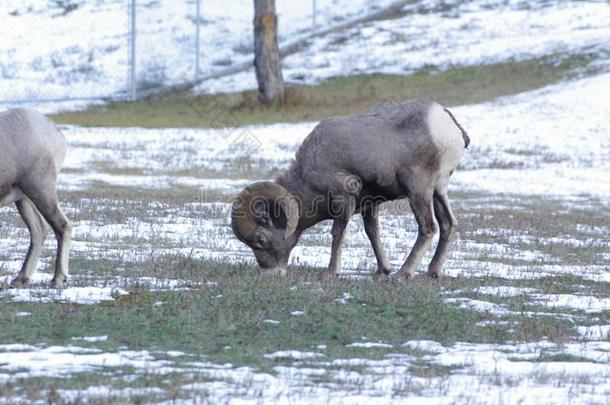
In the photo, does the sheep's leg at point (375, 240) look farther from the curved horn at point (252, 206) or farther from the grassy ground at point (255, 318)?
the curved horn at point (252, 206)

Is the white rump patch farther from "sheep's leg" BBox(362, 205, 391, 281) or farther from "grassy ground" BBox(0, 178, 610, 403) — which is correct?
"grassy ground" BBox(0, 178, 610, 403)

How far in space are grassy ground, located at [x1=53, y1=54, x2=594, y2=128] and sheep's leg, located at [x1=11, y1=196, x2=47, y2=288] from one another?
18.6m

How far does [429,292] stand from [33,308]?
11.4 feet

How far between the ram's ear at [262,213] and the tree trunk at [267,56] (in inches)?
795

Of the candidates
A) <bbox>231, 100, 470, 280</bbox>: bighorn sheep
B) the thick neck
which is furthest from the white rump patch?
the thick neck

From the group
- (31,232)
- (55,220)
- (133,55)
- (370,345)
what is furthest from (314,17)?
(370,345)

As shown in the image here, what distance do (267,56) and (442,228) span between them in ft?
66.6

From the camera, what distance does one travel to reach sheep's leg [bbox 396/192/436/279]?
39.5 feet

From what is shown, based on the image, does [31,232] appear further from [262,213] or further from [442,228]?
[442,228]

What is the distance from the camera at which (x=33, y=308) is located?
9.70 metres

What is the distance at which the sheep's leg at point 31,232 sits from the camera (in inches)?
436

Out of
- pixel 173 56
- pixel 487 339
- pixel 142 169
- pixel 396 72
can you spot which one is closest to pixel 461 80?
pixel 396 72

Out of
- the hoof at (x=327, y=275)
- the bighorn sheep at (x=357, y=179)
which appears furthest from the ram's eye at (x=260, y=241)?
the hoof at (x=327, y=275)

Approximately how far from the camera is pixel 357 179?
12180 mm
